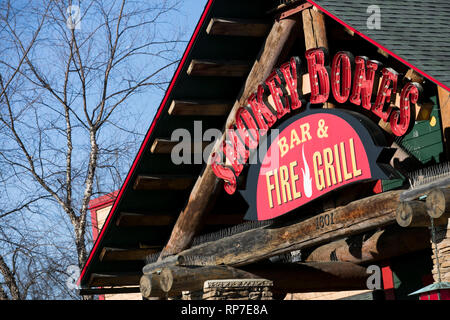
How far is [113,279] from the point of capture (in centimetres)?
1606

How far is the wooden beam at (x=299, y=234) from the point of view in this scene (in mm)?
9672

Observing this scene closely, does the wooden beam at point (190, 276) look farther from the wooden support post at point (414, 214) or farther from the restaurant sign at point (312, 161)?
the wooden support post at point (414, 214)

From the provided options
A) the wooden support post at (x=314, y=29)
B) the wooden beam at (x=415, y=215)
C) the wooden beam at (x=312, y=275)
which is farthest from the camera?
the wooden beam at (x=312, y=275)

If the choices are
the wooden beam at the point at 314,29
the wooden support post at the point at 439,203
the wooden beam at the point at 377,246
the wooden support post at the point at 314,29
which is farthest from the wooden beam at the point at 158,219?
the wooden support post at the point at 439,203

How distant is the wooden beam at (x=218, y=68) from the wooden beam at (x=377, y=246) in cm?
343

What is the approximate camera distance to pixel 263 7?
12156 millimetres

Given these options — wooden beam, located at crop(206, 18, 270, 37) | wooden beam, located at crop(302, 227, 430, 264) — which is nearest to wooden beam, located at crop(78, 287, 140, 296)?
wooden beam, located at crop(302, 227, 430, 264)

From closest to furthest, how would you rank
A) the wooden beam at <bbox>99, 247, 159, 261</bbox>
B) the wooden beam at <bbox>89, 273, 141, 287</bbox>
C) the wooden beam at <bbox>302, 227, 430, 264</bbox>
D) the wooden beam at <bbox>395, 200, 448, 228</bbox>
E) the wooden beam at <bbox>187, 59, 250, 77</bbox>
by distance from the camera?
the wooden beam at <bbox>395, 200, 448, 228</bbox> → the wooden beam at <bbox>302, 227, 430, 264</bbox> → the wooden beam at <bbox>187, 59, 250, 77</bbox> → the wooden beam at <bbox>99, 247, 159, 261</bbox> → the wooden beam at <bbox>89, 273, 141, 287</bbox>

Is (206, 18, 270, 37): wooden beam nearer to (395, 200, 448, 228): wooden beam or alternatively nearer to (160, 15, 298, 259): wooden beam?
(160, 15, 298, 259): wooden beam

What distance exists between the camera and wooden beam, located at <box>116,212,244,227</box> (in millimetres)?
14656

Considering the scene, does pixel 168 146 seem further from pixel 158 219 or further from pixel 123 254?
pixel 123 254

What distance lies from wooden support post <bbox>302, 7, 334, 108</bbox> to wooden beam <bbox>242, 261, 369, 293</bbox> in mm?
3020
